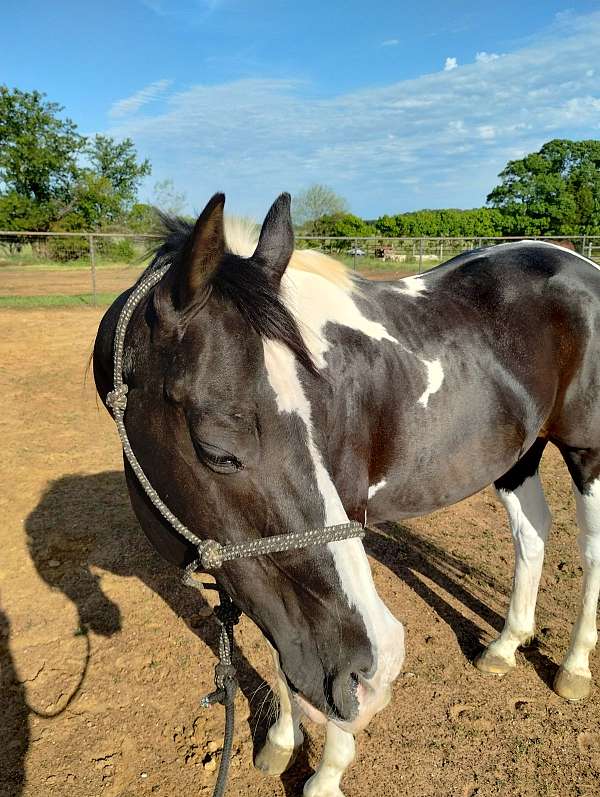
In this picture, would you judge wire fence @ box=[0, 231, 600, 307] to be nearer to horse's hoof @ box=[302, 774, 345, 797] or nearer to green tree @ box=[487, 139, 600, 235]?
horse's hoof @ box=[302, 774, 345, 797]

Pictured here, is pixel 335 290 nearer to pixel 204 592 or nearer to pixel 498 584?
pixel 204 592

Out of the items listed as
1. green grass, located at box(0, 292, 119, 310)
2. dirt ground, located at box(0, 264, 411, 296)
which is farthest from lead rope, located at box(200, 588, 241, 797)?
Result: dirt ground, located at box(0, 264, 411, 296)

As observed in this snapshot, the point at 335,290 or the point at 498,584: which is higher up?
the point at 335,290

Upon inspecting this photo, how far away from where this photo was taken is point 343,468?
1797mm

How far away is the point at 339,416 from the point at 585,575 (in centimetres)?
188

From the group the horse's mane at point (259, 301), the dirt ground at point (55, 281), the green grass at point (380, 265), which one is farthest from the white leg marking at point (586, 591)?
the green grass at point (380, 265)

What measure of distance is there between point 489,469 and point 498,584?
63.7 inches

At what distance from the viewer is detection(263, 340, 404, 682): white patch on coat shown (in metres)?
1.23

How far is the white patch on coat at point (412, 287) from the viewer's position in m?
2.30

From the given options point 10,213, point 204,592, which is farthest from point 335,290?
point 10,213

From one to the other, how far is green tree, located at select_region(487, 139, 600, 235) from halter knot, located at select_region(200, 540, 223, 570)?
46116mm

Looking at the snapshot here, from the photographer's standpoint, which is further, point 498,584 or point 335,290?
point 498,584

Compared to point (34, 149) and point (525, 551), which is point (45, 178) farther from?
point (525, 551)

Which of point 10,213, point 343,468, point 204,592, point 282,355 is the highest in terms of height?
point 10,213
